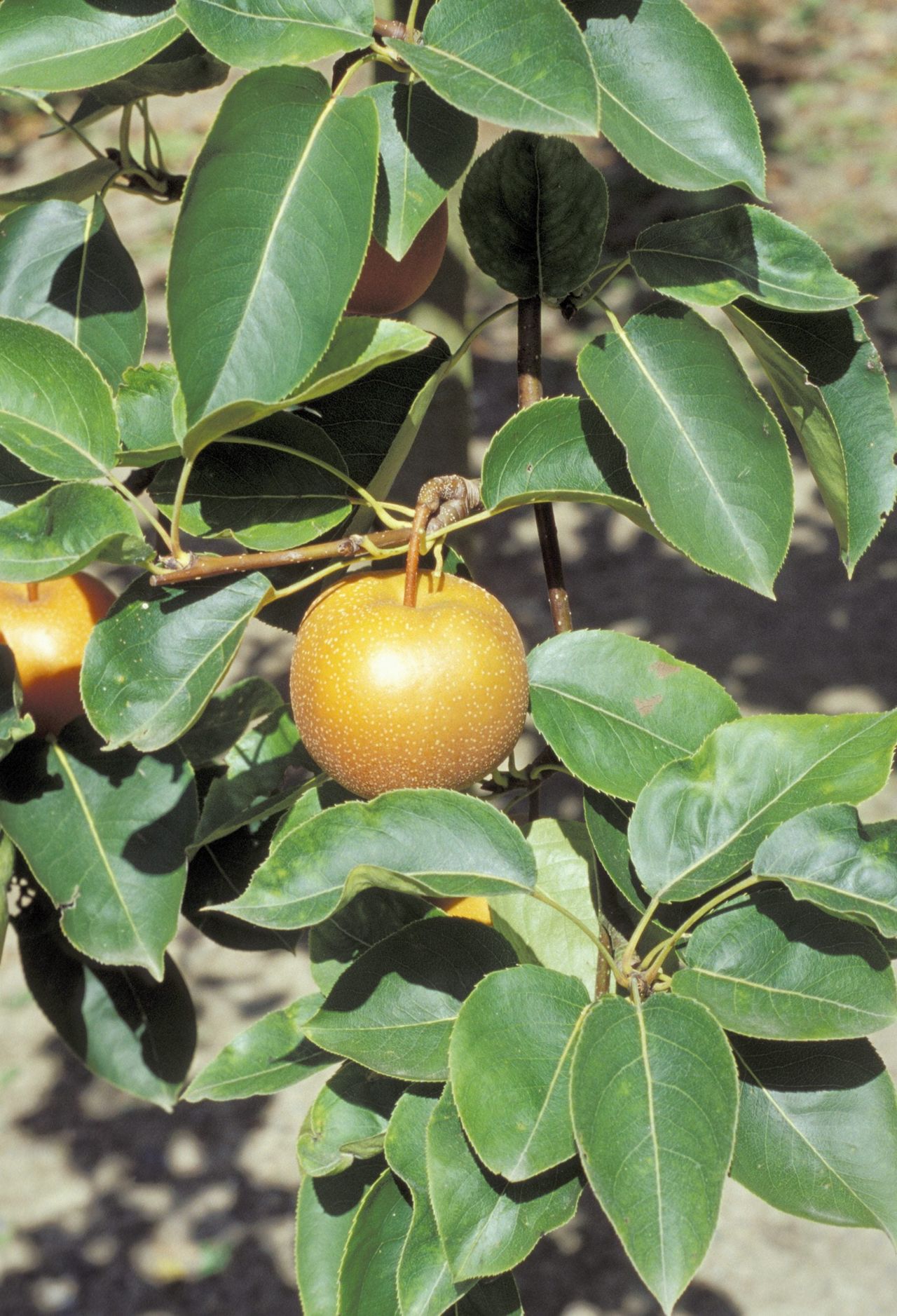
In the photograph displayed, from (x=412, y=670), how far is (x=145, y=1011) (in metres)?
0.82

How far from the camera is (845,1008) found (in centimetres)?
91

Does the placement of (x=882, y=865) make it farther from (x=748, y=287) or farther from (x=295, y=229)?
(x=295, y=229)

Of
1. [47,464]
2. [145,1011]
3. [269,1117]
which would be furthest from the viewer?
[269,1117]

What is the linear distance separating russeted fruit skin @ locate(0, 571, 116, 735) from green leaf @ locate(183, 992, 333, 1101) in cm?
39

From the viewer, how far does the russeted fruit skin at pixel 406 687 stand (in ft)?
3.02

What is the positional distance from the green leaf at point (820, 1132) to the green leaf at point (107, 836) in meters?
0.53

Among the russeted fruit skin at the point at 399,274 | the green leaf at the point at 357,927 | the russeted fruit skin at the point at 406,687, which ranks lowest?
the green leaf at the point at 357,927

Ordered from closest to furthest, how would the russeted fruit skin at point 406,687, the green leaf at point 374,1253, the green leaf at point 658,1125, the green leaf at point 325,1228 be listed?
the green leaf at point 658,1125 → the russeted fruit skin at point 406,687 → the green leaf at point 374,1253 → the green leaf at point 325,1228

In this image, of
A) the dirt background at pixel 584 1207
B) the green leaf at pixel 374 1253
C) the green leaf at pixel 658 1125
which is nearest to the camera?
the green leaf at pixel 658 1125

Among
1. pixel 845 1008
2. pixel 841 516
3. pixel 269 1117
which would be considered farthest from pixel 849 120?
pixel 845 1008

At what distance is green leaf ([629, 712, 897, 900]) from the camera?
0.97m

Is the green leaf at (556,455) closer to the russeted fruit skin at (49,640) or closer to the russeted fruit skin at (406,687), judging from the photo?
the russeted fruit skin at (406,687)

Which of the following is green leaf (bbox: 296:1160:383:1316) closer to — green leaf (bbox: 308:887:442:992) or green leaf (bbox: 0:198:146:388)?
green leaf (bbox: 308:887:442:992)

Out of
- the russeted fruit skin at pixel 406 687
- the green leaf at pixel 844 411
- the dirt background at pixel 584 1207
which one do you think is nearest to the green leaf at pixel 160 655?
the russeted fruit skin at pixel 406 687
